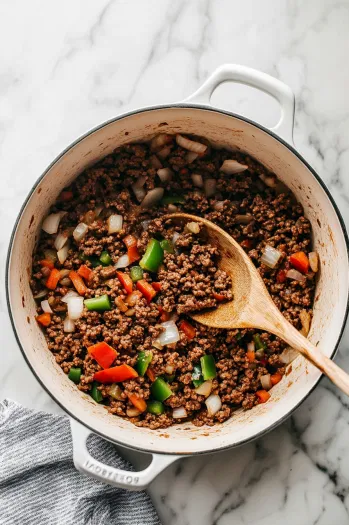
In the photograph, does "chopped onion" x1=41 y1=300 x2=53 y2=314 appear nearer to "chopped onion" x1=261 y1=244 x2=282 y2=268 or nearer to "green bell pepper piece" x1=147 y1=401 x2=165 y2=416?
"green bell pepper piece" x1=147 y1=401 x2=165 y2=416

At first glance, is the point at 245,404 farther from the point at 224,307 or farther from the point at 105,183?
the point at 105,183

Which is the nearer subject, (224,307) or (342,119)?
(224,307)

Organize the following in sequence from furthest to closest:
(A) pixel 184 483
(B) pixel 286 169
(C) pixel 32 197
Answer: (A) pixel 184 483 → (B) pixel 286 169 → (C) pixel 32 197

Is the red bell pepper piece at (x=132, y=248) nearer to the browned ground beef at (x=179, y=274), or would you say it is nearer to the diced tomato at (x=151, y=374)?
the browned ground beef at (x=179, y=274)

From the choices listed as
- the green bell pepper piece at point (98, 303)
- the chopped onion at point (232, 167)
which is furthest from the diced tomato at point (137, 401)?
the chopped onion at point (232, 167)

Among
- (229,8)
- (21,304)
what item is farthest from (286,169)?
(21,304)

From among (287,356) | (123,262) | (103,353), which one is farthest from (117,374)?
(287,356)

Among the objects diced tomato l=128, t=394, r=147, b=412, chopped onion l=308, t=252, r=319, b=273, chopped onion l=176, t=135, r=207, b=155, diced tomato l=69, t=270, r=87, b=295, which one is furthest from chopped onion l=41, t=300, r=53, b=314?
chopped onion l=308, t=252, r=319, b=273
